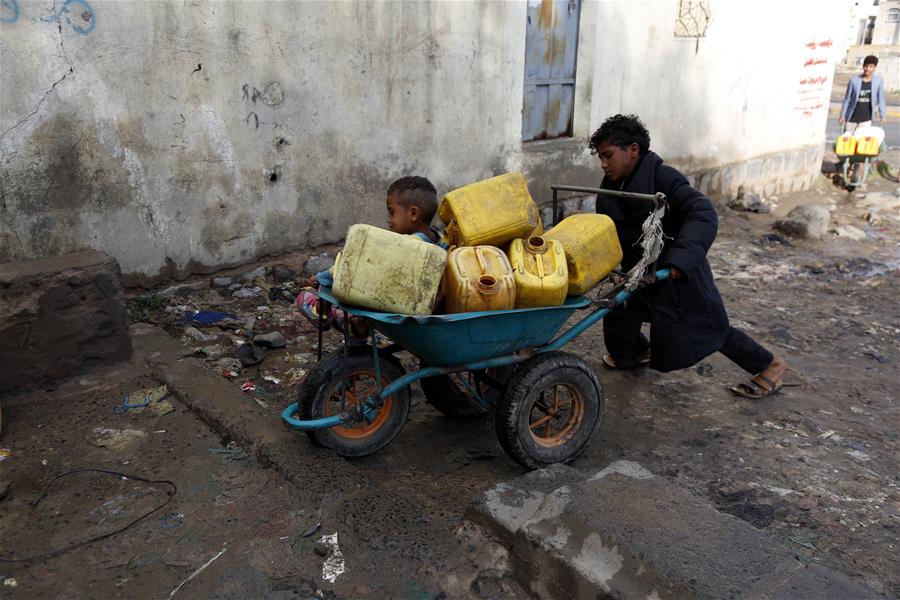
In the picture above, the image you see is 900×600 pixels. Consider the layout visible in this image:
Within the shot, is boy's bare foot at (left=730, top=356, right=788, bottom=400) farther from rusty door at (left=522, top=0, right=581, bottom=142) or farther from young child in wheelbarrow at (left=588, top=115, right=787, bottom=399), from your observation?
rusty door at (left=522, top=0, right=581, bottom=142)

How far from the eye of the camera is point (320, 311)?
2943 millimetres

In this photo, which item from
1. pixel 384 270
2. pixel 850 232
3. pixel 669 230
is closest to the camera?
pixel 384 270

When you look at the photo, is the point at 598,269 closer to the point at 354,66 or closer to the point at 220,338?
the point at 220,338

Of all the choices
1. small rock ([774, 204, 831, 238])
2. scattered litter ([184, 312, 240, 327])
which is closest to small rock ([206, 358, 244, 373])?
scattered litter ([184, 312, 240, 327])

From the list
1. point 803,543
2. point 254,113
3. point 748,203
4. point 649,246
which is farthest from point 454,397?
point 748,203

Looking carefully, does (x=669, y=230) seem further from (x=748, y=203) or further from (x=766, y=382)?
(x=748, y=203)

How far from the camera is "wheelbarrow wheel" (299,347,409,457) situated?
9.84ft

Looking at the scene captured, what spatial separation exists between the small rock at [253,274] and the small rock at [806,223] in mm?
6048

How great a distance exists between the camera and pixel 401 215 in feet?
10.4

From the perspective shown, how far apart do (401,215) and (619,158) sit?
127cm

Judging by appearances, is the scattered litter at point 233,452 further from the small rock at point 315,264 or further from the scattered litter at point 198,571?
the small rock at point 315,264

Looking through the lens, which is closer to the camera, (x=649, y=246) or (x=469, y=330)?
(x=469, y=330)

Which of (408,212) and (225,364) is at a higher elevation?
(408,212)

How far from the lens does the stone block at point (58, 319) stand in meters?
3.57
